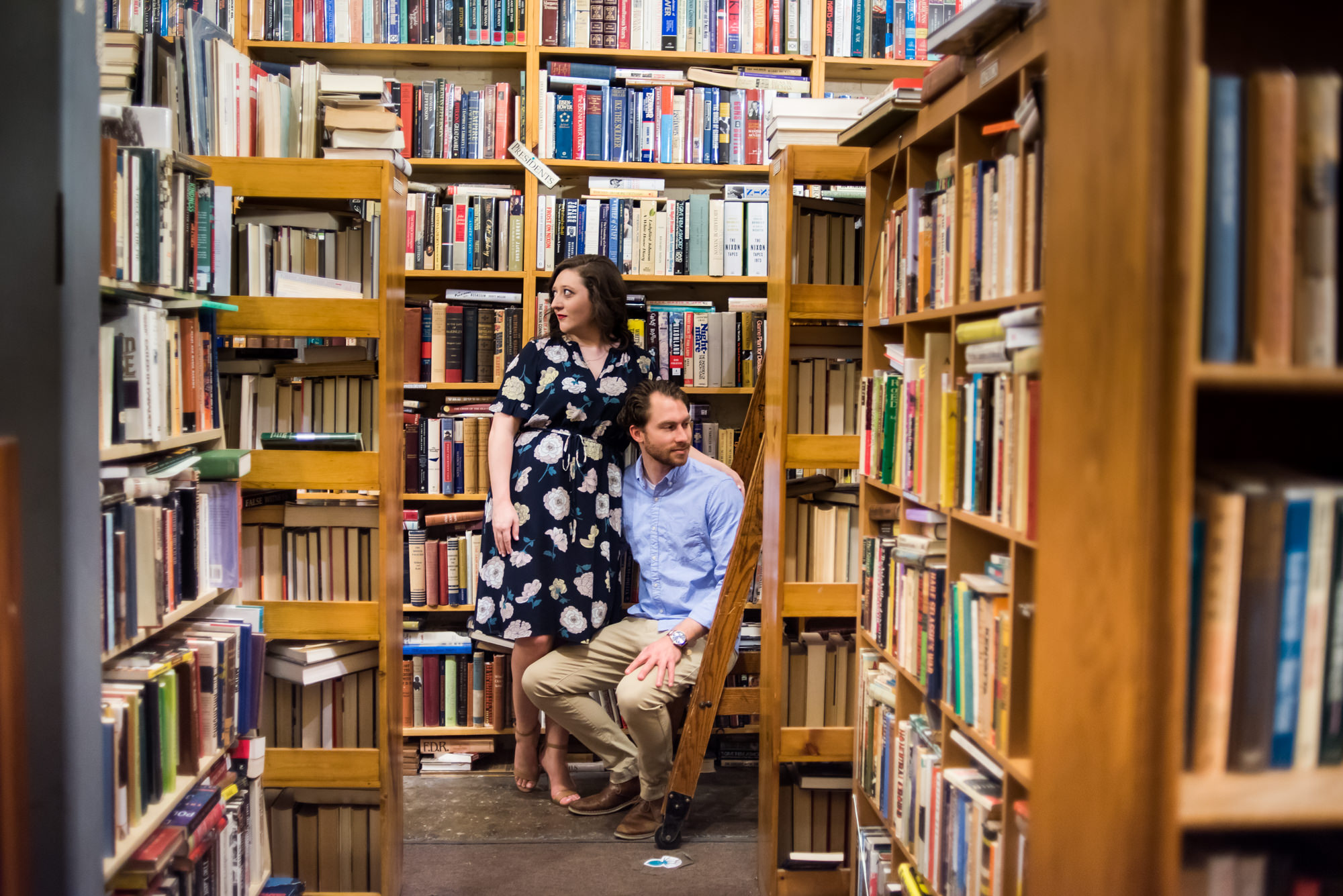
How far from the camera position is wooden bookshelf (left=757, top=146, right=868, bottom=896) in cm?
224

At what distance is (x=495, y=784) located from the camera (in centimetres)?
323

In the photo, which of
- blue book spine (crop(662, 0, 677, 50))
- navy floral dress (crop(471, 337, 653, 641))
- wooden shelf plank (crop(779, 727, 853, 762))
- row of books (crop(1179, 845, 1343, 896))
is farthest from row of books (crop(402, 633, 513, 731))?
row of books (crop(1179, 845, 1343, 896))

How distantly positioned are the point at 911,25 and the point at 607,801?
279 cm

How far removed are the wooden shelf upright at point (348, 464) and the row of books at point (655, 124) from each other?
1115mm

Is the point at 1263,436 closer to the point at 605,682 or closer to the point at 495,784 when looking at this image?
the point at 605,682

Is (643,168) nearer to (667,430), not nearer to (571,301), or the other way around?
(571,301)

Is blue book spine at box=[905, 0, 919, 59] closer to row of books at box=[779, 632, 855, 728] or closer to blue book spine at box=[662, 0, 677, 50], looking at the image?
blue book spine at box=[662, 0, 677, 50]

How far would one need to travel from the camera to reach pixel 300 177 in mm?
2172

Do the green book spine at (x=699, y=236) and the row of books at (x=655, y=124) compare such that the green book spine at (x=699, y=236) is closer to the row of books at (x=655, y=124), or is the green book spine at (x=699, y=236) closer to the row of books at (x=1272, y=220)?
the row of books at (x=655, y=124)

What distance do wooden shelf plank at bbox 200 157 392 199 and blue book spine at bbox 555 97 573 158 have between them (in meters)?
1.26

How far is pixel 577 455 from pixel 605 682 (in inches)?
27.2

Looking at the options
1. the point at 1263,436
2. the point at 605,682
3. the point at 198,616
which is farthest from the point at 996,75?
the point at 605,682

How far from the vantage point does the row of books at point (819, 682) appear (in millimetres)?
2414

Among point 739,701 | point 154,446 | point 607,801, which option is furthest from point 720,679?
point 154,446
